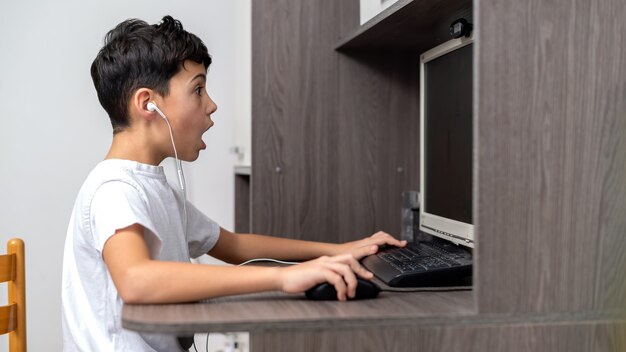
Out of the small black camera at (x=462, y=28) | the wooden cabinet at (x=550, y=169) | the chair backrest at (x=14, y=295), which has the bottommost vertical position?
the chair backrest at (x=14, y=295)

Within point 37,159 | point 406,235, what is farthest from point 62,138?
point 406,235

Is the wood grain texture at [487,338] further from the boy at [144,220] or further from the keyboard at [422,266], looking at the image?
the keyboard at [422,266]

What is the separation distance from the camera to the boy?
3.48ft

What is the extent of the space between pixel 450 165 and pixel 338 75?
1.46ft

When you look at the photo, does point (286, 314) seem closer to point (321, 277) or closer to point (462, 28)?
point (321, 277)

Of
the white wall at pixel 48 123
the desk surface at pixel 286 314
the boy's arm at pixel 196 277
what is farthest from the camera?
the white wall at pixel 48 123

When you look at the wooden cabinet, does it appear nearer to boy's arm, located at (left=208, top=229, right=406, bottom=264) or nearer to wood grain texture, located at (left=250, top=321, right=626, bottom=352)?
wood grain texture, located at (left=250, top=321, right=626, bottom=352)

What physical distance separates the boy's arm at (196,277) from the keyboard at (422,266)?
6.7 inches

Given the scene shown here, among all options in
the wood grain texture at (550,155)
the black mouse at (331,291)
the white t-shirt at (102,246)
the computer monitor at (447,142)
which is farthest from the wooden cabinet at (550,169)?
the white t-shirt at (102,246)

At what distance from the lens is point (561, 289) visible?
101 cm

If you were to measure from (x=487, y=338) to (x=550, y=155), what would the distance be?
267mm

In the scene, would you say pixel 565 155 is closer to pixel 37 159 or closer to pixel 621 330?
pixel 621 330

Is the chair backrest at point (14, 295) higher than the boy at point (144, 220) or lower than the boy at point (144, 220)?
lower

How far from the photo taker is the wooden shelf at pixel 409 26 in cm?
139
